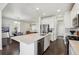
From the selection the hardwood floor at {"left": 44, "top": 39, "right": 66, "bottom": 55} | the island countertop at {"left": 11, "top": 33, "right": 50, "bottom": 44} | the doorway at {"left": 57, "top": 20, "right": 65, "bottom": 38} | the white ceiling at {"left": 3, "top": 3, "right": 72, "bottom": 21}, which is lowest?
the hardwood floor at {"left": 44, "top": 39, "right": 66, "bottom": 55}

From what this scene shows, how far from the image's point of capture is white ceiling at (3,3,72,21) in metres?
1.66

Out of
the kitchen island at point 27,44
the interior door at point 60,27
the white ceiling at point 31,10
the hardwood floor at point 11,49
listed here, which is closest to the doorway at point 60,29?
the interior door at point 60,27

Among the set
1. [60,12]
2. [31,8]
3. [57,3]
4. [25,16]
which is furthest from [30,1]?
[60,12]

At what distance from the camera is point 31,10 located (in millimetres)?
1731

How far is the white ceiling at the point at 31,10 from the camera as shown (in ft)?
5.44

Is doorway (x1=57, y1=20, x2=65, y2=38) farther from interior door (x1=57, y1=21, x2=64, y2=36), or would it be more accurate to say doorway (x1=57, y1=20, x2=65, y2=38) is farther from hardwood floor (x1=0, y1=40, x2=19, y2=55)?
hardwood floor (x1=0, y1=40, x2=19, y2=55)

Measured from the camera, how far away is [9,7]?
65.3 inches

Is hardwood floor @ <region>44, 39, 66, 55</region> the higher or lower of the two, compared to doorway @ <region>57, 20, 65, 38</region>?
lower

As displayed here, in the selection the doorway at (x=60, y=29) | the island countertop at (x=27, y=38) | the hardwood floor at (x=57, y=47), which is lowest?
the hardwood floor at (x=57, y=47)

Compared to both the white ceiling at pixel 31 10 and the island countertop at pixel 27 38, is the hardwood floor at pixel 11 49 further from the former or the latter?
the white ceiling at pixel 31 10

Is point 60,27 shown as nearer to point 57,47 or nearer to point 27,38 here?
point 57,47

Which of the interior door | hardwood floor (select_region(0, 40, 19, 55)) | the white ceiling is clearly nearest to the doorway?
the interior door

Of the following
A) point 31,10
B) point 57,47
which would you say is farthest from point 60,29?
point 31,10

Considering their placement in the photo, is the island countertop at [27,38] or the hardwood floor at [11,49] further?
the island countertop at [27,38]
